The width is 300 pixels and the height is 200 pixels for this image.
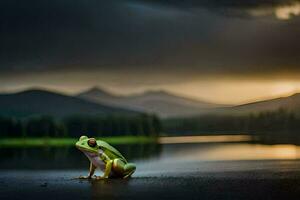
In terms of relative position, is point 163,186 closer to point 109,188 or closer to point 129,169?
point 109,188

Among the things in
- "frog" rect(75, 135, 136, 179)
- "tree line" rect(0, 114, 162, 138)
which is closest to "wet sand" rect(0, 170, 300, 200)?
"frog" rect(75, 135, 136, 179)

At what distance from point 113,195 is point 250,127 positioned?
165 inches

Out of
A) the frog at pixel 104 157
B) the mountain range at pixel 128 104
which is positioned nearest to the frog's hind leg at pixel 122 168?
the frog at pixel 104 157

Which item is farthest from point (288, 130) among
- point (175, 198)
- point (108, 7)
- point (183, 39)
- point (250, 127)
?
point (175, 198)

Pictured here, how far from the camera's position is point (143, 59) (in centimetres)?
992

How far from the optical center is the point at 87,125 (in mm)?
10125

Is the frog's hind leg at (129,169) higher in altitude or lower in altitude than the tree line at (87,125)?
lower

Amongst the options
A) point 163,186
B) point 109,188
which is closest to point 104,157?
point 109,188

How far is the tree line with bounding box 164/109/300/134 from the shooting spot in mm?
9898

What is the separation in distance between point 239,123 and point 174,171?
2174mm

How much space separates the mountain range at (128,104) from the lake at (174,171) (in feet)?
1.37

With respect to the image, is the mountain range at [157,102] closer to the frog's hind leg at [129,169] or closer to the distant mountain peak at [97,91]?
the distant mountain peak at [97,91]

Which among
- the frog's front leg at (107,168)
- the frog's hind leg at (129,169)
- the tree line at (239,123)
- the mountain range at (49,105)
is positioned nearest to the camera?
the frog's front leg at (107,168)

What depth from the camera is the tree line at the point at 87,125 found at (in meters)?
10.2
